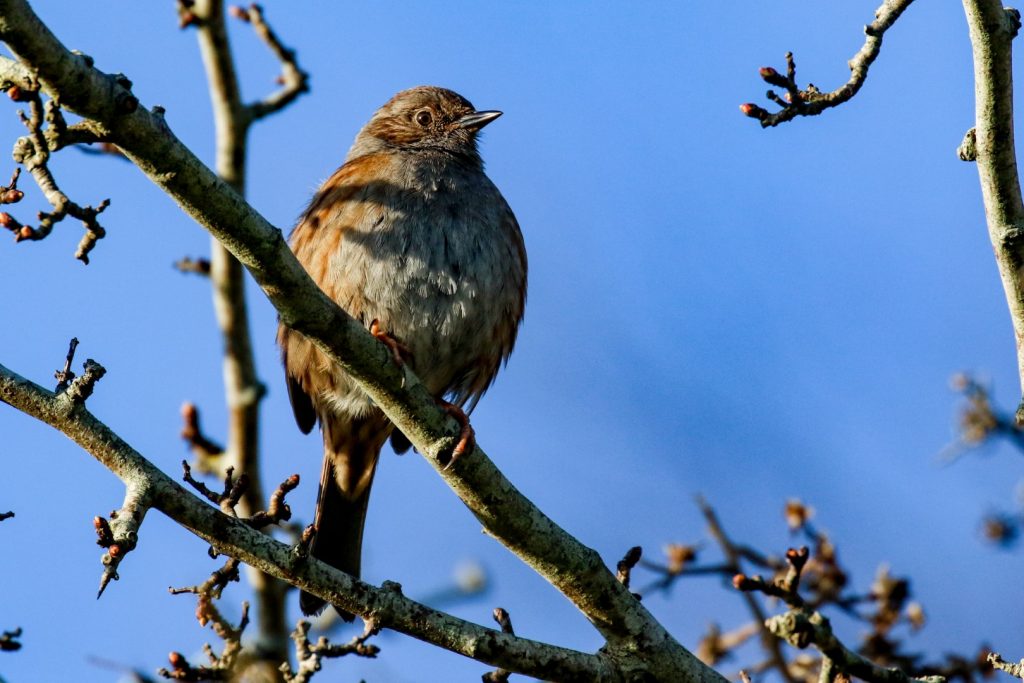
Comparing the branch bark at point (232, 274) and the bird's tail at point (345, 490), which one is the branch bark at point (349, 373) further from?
the branch bark at point (232, 274)

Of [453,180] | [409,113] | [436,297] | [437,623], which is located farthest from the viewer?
[409,113]

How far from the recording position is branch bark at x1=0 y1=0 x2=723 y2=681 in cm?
331

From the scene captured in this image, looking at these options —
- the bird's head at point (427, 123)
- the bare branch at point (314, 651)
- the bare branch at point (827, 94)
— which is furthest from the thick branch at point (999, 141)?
the bird's head at point (427, 123)

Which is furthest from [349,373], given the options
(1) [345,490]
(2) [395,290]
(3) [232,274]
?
(3) [232,274]

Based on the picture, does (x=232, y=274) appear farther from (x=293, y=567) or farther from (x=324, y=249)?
(x=293, y=567)

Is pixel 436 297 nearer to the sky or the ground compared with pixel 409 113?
nearer to the ground

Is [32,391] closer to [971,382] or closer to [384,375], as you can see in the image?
[384,375]

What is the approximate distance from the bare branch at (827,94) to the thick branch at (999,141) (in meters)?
0.32

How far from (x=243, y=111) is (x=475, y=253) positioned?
6.44 ft

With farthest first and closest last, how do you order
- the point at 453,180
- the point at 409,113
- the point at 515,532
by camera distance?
the point at 409,113, the point at 453,180, the point at 515,532

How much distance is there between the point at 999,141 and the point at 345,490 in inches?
146

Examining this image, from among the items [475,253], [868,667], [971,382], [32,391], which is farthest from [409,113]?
[868,667]

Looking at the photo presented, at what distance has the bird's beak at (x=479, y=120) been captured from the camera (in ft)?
23.9

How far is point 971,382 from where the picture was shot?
5910mm
